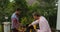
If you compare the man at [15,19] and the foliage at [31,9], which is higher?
the foliage at [31,9]

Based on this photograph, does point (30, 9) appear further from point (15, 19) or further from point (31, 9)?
point (15, 19)

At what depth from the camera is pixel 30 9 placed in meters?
13.1

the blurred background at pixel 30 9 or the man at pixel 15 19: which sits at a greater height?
the blurred background at pixel 30 9

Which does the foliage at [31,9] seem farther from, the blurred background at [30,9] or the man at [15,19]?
the man at [15,19]

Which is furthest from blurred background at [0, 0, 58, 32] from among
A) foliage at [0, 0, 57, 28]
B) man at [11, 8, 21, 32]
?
man at [11, 8, 21, 32]

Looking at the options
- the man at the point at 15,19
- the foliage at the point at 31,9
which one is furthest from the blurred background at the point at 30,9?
the man at the point at 15,19

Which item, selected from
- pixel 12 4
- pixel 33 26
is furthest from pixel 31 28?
pixel 12 4

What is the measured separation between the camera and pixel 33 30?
8164 millimetres

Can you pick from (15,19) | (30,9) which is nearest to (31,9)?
(30,9)

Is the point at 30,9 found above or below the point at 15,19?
above

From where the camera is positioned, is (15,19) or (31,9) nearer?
(15,19)

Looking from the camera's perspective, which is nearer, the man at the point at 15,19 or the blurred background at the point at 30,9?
the man at the point at 15,19

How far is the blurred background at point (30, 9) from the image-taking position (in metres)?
12.6

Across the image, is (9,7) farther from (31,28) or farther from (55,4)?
(31,28)
